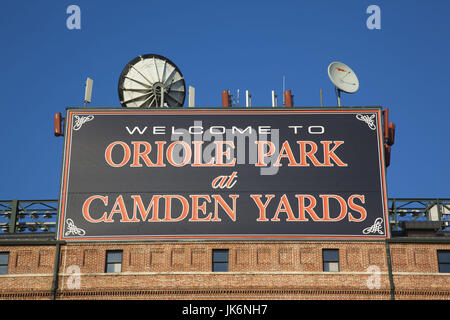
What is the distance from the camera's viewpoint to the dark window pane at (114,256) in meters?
51.0

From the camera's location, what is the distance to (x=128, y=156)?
5297 cm

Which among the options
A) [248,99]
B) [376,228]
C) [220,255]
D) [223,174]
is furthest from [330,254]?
[248,99]

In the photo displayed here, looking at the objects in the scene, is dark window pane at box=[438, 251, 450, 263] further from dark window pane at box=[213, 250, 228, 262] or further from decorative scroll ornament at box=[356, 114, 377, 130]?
dark window pane at box=[213, 250, 228, 262]

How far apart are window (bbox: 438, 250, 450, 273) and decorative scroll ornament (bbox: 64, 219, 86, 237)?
2066 cm

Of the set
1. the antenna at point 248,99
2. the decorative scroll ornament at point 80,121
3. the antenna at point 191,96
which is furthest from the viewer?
the antenna at point 248,99

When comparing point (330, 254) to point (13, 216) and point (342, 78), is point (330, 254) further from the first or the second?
point (13, 216)

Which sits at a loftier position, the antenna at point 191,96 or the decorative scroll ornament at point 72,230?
the antenna at point 191,96

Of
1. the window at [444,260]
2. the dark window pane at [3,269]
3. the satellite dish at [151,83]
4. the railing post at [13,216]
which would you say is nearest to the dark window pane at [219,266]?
the satellite dish at [151,83]

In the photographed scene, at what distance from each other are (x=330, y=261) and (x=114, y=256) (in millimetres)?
12452

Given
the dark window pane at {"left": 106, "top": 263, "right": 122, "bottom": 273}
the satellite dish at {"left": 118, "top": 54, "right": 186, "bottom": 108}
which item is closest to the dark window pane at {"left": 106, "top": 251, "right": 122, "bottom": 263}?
the dark window pane at {"left": 106, "top": 263, "right": 122, "bottom": 273}

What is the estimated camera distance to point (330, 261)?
50750 mm

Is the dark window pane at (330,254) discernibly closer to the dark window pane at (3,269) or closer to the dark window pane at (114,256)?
the dark window pane at (114,256)

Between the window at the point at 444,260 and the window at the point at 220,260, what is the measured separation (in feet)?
40.5


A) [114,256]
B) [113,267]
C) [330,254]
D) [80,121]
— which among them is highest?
[80,121]
